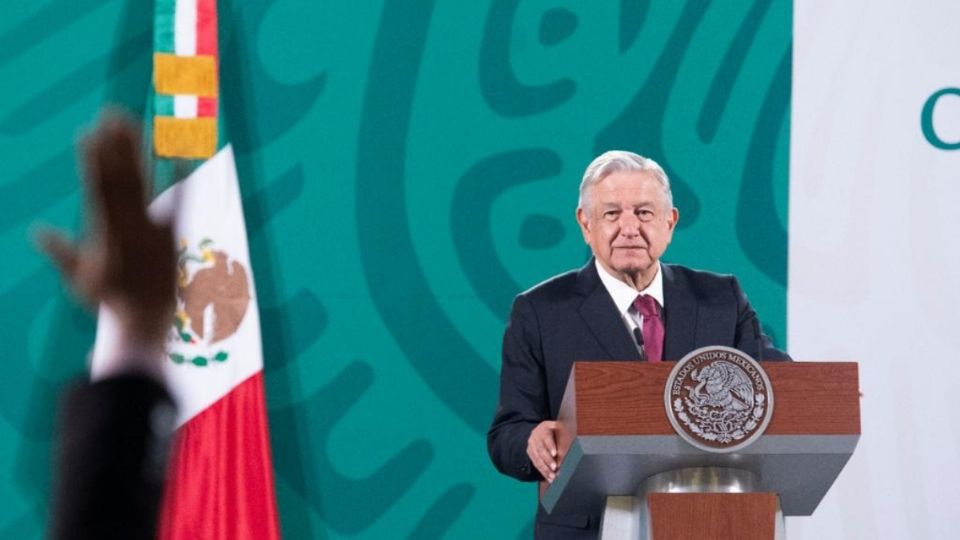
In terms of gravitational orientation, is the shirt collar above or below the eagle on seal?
above

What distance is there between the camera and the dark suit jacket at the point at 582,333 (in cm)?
321

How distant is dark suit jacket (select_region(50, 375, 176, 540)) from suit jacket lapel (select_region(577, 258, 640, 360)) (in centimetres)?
207

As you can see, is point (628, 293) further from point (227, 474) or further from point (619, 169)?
point (227, 474)

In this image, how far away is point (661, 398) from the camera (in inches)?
97.5

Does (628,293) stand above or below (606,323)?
above

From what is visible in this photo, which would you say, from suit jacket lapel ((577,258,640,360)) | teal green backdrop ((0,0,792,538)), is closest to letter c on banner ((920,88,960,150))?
teal green backdrop ((0,0,792,538))

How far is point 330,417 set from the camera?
16.2 ft

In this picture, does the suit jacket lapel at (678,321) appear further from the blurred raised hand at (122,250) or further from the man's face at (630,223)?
the blurred raised hand at (122,250)

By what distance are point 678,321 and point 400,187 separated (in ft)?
6.52

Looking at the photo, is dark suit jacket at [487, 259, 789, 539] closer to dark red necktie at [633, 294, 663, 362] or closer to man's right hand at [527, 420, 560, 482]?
dark red necktie at [633, 294, 663, 362]

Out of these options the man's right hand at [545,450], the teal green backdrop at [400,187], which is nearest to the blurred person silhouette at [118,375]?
the man's right hand at [545,450]

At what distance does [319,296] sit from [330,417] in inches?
16.1

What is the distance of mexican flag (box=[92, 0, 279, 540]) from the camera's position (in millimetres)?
4602

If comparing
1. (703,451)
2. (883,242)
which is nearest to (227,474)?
(883,242)
